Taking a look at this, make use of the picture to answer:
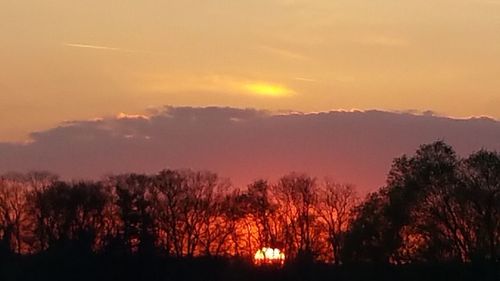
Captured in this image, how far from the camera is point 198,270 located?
94438 mm

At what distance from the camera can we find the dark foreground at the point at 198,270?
8669cm

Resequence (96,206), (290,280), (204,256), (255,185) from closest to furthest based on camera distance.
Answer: (290,280), (204,256), (96,206), (255,185)

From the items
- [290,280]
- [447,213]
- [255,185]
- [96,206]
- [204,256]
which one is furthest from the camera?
[255,185]

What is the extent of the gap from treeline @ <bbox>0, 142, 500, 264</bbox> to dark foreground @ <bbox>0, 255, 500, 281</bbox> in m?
0.91

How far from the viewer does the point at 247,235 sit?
11269 centimetres

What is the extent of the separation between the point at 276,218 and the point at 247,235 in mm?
3703

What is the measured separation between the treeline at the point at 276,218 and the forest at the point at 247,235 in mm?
86

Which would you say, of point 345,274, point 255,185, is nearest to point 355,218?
point 345,274

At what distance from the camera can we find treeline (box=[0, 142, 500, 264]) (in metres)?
91.4

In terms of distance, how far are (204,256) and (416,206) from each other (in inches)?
625

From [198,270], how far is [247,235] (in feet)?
60.9

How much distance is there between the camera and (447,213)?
302ft

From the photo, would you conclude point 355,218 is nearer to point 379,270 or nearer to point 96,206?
point 379,270

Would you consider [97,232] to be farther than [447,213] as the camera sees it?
Yes
